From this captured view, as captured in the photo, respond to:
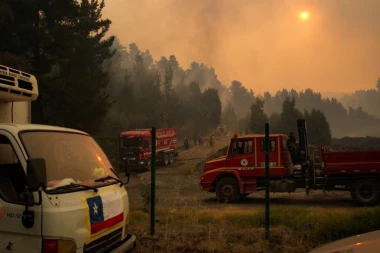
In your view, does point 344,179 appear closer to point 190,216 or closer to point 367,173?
point 367,173

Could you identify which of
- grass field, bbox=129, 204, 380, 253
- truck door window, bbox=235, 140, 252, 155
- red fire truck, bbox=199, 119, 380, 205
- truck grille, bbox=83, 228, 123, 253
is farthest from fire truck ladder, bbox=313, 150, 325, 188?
truck grille, bbox=83, 228, 123, 253

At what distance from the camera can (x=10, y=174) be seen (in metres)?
3.69

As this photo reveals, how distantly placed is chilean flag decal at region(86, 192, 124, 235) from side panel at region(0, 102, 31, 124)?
1684 mm

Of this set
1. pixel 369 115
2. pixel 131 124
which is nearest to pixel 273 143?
pixel 131 124

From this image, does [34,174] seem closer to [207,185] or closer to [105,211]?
[105,211]

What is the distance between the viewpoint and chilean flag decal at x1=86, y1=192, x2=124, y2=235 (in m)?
3.55

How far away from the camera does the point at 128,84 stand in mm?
76625

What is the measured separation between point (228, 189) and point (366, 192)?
492 cm

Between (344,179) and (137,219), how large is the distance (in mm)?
8089

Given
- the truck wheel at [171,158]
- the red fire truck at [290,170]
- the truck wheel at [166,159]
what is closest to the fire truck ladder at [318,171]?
the red fire truck at [290,170]

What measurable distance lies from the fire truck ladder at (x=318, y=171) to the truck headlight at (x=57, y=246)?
38.6 feet

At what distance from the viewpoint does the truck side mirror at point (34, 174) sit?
120 inches

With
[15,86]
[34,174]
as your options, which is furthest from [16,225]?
[15,86]

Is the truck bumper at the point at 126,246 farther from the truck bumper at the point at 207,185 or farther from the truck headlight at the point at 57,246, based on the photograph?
the truck bumper at the point at 207,185
